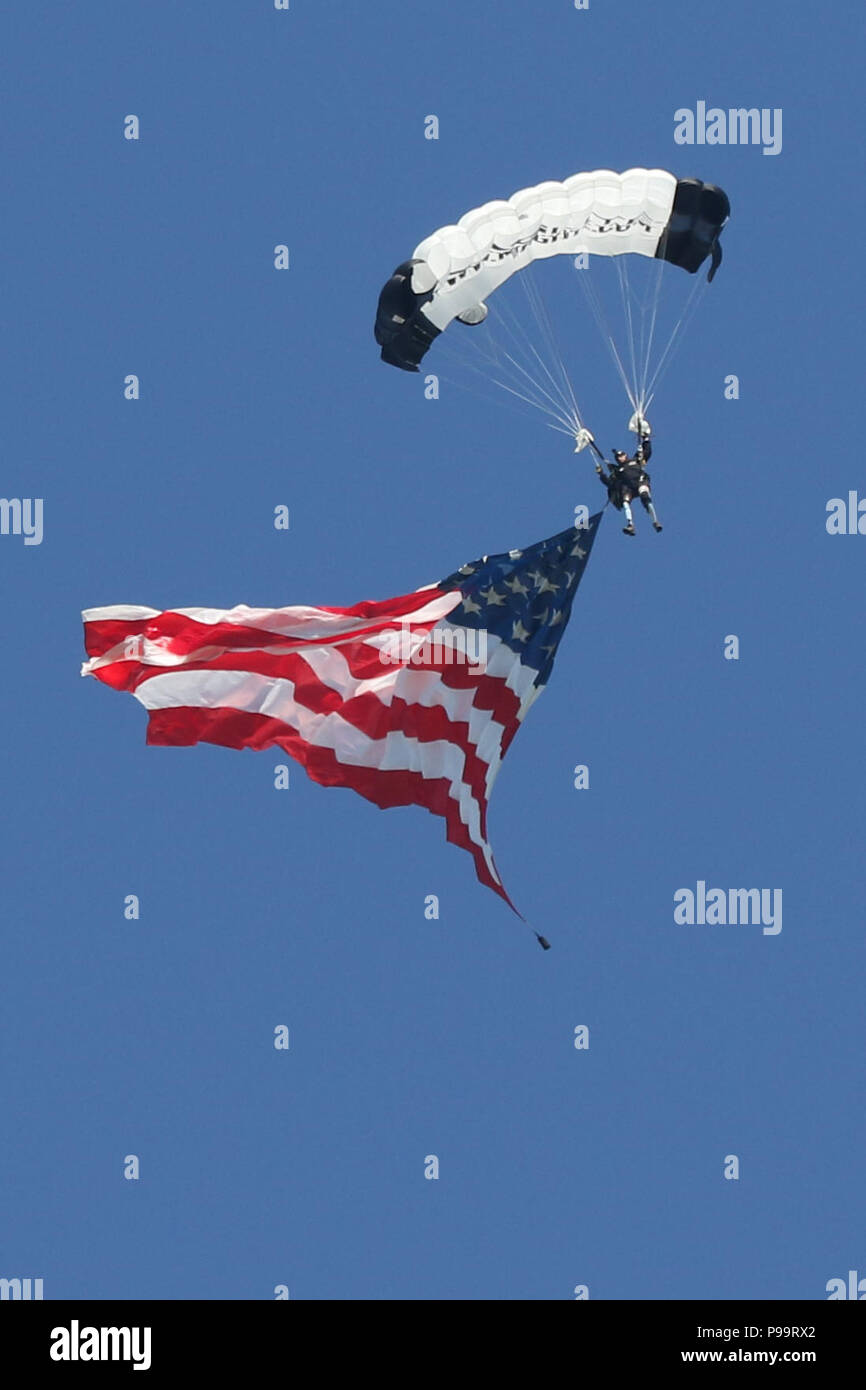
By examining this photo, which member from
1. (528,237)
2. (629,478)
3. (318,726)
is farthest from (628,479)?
(318,726)

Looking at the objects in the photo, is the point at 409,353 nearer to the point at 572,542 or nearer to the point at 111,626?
the point at 572,542

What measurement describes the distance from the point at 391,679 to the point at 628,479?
131 inches

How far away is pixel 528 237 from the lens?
2053cm

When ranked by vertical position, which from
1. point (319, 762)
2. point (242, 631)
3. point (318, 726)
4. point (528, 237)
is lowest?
point (319, 762)

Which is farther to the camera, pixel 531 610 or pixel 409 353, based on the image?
pixel 531 610

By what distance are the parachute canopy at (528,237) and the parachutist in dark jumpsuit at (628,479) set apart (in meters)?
1.98

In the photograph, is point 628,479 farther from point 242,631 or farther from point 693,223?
point 242,631

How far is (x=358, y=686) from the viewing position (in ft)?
73.9

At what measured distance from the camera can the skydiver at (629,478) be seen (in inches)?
833

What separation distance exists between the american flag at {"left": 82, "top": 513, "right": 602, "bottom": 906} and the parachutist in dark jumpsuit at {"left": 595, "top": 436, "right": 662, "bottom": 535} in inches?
36.2

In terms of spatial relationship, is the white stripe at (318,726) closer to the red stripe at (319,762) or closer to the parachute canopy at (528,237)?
the red stripe at (319,762)
